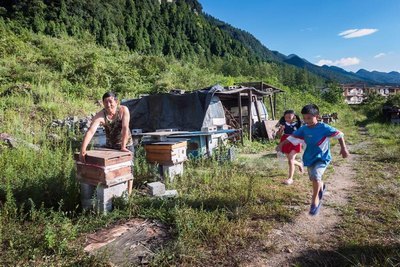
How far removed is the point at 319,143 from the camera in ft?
13.9

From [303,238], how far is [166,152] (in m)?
3.05

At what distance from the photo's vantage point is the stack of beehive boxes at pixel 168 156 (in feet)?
19.0

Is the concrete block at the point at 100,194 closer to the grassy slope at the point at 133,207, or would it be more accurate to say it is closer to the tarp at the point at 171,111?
the grassy slope at the point at 133,207

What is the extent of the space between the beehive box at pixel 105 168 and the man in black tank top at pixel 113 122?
Result: 0.34m

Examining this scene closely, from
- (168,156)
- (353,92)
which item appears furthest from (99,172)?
(353,92)

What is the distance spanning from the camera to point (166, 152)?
19.1ft

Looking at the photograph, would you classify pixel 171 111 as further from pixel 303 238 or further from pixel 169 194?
pixel 303 238

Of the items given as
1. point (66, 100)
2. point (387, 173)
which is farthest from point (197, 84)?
point (387, 173)

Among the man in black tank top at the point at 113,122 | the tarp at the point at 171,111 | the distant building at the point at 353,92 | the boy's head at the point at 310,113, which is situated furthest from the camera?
the distant building at the point at 353,92

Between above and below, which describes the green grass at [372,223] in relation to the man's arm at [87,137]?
below

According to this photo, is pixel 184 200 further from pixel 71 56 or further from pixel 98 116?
pixel 71 56

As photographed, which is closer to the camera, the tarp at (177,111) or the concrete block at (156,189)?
the concrete block at (156,189)

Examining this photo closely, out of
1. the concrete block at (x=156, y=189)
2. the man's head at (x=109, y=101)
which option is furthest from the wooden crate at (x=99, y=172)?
the man's head at (x=109, y=101)

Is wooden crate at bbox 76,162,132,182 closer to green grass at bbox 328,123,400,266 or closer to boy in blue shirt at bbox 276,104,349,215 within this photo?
boy in blue shirt at bbox 276,104,349,215
